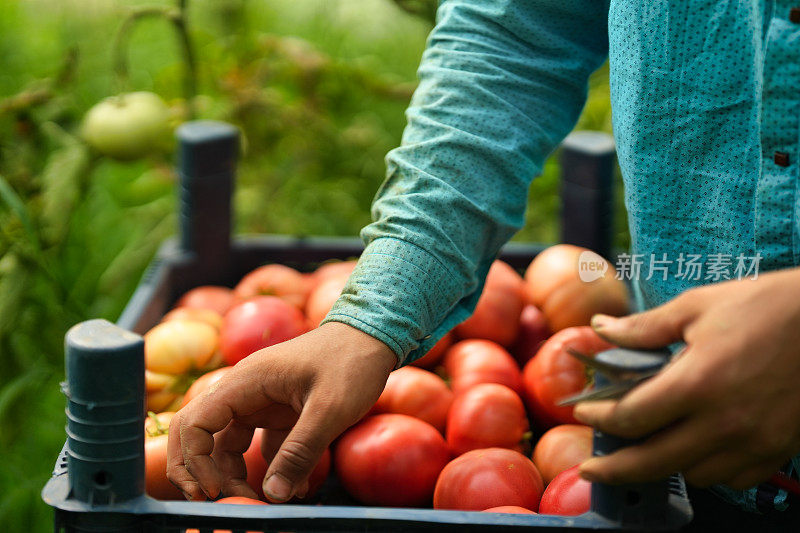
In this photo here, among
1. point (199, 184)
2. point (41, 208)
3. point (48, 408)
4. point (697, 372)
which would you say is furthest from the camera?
point (48, 408)

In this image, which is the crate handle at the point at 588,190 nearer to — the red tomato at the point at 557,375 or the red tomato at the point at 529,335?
the red tomato at the point at 529,335

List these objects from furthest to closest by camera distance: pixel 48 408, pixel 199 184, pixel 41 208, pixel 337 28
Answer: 1. pixel 337 28
2. pixel 48 408
3. pixel 41 208
4. pixel 199 184

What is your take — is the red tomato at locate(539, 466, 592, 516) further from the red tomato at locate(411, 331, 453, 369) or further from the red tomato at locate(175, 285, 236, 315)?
the red tomato at locate(175, 285, 236, 315)

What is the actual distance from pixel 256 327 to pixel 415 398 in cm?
23

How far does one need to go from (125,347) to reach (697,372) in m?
0.39

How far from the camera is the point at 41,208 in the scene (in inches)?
61.3

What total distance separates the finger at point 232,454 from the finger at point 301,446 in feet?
0.27

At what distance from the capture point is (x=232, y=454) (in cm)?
84

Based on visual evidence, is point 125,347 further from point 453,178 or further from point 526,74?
point 526,74

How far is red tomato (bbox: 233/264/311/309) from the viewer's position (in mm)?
1323

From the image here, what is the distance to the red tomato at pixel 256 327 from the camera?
111 centimetres

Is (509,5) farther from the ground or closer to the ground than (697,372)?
farther from the ground

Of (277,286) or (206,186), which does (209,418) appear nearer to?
(277,286)

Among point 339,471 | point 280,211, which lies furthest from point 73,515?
point 280,211
